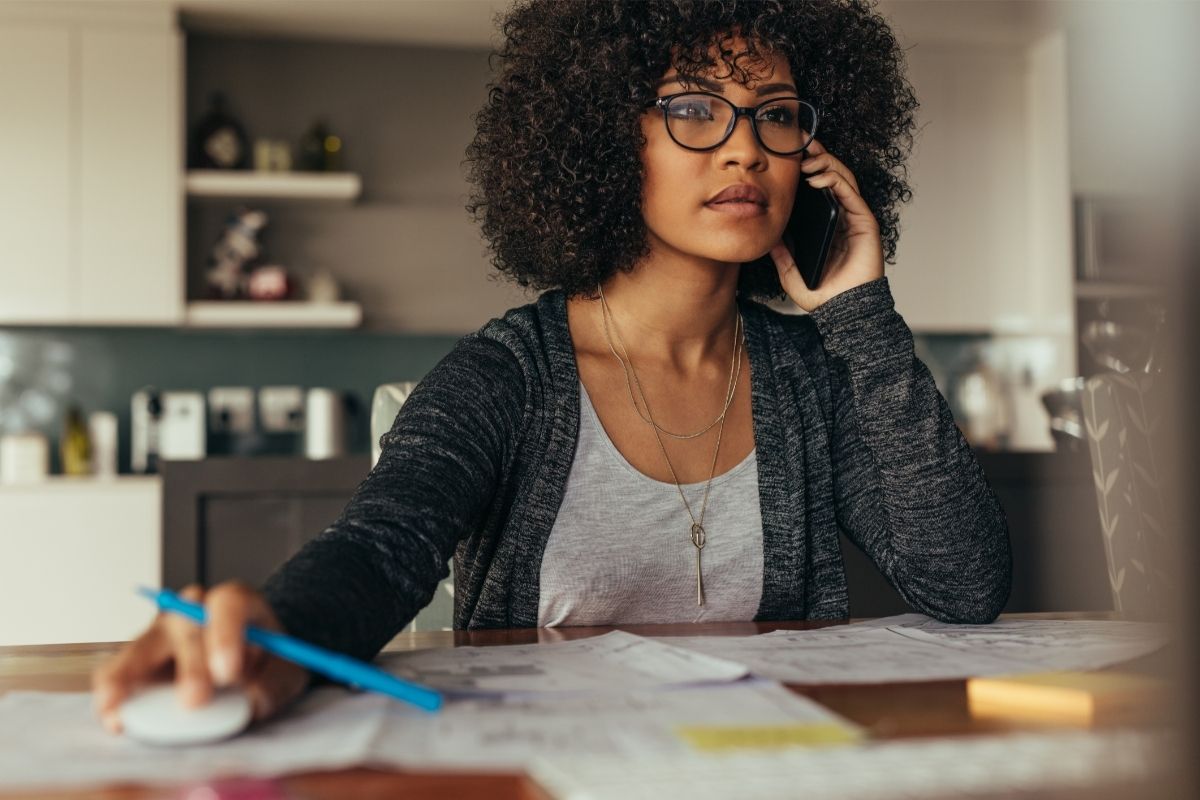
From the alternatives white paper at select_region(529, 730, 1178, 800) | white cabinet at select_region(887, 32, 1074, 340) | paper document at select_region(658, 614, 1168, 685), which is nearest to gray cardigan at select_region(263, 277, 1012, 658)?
paper document at select_region(658, 614, 1168, 685)

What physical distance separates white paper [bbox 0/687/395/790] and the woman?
0.32m

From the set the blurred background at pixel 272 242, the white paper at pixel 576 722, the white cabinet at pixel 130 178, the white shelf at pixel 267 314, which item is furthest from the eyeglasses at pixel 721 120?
the white cabinet at pixel 130 178

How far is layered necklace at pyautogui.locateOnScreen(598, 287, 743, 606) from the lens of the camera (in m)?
1.17

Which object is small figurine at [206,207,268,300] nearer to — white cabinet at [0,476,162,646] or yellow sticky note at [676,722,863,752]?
white cabinet at [0,476,162,646]

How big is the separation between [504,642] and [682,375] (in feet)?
1.72

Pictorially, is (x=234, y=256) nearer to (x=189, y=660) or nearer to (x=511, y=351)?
(x=511, y=351)

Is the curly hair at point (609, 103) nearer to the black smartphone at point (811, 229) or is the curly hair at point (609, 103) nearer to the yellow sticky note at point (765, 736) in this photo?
the black smartphone at point (811, 229)

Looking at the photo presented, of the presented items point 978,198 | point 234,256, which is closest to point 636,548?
point 234,256

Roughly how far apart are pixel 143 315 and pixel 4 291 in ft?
1.48

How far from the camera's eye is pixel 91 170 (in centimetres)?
398

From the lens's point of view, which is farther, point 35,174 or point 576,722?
point 35,174

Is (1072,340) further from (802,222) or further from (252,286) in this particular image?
(802,222)

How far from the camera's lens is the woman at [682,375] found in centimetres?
111

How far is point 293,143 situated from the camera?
434 cm
